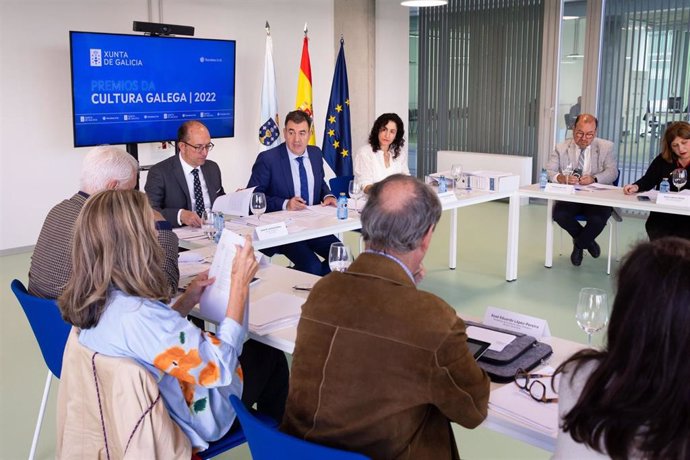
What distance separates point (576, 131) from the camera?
5602 millimetres

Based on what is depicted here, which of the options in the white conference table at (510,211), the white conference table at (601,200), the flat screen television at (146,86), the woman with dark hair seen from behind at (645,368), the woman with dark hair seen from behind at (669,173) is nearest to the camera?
the woman with dark hair seen from behind at (645,368)

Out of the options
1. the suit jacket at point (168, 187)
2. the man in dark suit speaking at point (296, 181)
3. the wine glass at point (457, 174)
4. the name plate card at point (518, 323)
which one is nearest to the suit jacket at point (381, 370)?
the name plate card at point (518, 323)

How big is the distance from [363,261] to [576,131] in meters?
4.36

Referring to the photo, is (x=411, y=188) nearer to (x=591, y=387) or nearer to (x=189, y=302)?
(x=591, y=387)

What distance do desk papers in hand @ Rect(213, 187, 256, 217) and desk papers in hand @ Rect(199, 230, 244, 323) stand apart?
166 cm

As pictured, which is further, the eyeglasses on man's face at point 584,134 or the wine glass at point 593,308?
the eyeglasses on man's face at point 584,134

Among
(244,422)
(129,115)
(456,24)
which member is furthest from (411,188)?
(456,24)

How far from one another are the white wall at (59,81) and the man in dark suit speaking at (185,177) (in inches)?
105

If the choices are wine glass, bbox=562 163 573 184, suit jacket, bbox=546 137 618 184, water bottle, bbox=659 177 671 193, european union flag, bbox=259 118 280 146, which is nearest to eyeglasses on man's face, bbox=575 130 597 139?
suit jacket, bbox=546 137 618 184

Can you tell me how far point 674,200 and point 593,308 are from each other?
2913mm

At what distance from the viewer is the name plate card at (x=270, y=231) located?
12.1 ft

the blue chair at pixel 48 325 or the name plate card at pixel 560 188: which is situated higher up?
the name plate card at pixel 560 188

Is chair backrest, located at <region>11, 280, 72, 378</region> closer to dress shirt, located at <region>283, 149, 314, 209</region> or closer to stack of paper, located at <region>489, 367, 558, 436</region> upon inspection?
stack of paper, located at <region>489, 367, 558, 436</region>

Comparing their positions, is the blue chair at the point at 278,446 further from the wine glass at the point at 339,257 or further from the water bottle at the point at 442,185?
the water bottle at the point at 442,185
